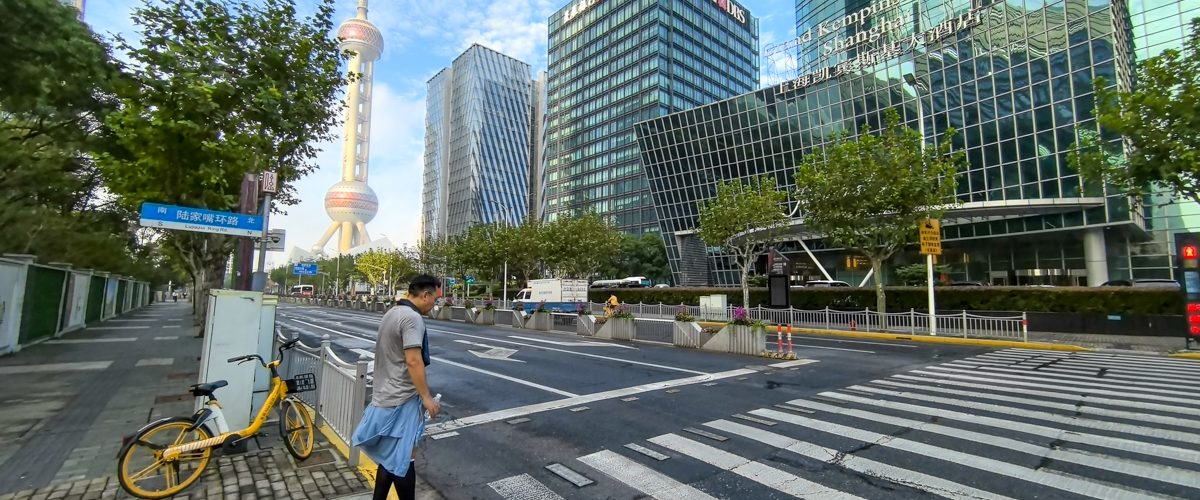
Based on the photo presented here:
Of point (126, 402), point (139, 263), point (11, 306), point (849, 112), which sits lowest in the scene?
point (126, 402)

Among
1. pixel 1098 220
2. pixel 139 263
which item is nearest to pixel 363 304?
pixel 139 263

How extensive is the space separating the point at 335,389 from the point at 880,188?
71.2 feet

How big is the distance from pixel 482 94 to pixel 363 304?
9523 centimetres

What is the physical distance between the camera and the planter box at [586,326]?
69.7 feet

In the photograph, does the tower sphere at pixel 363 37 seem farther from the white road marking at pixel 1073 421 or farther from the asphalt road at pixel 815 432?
the white road marking at pixel 1073 421

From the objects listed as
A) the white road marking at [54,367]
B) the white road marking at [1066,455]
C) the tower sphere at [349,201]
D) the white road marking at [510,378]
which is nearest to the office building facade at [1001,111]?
the white road marking at [1066,455]

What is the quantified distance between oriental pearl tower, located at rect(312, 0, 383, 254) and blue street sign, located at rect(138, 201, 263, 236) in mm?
161050

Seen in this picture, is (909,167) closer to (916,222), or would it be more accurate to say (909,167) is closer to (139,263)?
(916,222)

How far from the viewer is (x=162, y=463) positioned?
14.2 feet

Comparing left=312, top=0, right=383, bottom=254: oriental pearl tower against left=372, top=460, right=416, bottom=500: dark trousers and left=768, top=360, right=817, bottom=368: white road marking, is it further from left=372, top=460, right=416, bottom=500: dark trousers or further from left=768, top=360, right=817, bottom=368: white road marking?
left=372, top=460, right=416, bottom=500: dark trousers

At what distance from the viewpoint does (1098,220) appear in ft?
124

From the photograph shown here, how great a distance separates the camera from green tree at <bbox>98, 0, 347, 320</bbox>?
8.14 metres

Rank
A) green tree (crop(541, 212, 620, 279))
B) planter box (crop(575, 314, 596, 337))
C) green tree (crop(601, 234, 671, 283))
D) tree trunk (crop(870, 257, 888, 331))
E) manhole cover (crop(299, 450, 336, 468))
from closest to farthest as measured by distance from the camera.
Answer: manhole cover (crop(299, 450, 336, 468)) < planter box (crop(575, 314, 596, 337)) < tree trunk (crop(870, 257, 888, 331)) < green tree (crop(541, 212, 620, 279)) < green tree (crop(601, 234, 671, 283))

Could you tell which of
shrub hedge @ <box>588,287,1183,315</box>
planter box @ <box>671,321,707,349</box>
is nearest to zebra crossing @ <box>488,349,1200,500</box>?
planter box @ <box>671,321,707,349</box>
